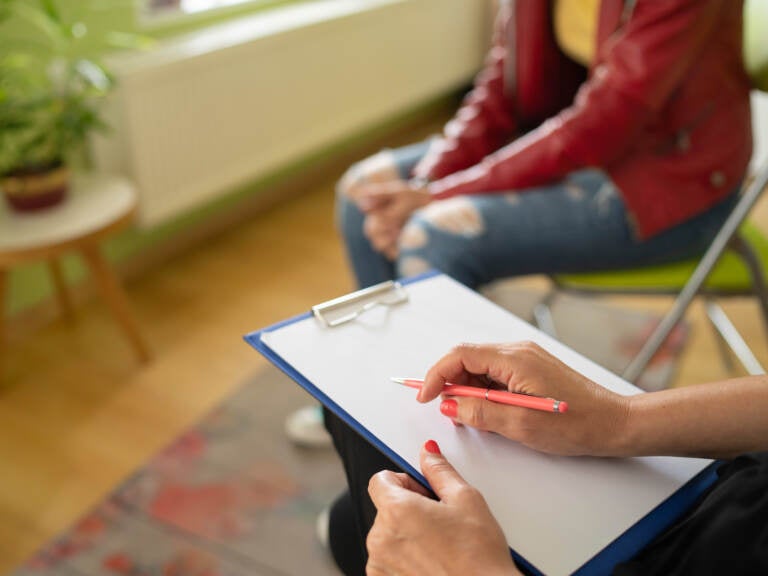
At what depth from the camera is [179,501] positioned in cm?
139

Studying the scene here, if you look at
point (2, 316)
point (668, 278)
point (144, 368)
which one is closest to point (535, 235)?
point (668, 278)

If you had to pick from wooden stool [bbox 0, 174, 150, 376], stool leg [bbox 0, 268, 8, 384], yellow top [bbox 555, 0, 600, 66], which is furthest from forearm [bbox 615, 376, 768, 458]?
stool leg [bbox 0, 268, 8, 384]

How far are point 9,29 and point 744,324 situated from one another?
2.02m

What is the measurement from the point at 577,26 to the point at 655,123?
9.9 inches

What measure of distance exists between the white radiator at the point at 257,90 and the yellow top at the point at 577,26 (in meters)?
1.11

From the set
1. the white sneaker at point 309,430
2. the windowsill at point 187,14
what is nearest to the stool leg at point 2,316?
the white sneaker at point 309,430

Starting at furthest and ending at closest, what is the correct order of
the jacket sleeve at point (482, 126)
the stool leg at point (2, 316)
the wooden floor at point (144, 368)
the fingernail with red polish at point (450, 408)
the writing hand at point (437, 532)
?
the stool leg at point (2, 316)
the wooden floor at point (144, 368)
the jacket sleeve at point (482, 126)
the fingernail with red polish at point (450, 408)
the writing hand at point (437, 532)

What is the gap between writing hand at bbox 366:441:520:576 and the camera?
1.59 feet

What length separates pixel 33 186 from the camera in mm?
1562

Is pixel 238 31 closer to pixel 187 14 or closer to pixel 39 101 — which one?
pixel 187 14

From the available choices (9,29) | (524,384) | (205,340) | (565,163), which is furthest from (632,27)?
(9,29)

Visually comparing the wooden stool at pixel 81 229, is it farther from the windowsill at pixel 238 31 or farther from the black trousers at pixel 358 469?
the black trousers at pixel 358 469

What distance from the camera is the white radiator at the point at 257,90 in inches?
76.4

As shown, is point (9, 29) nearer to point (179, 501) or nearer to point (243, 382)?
point (243, 382)
